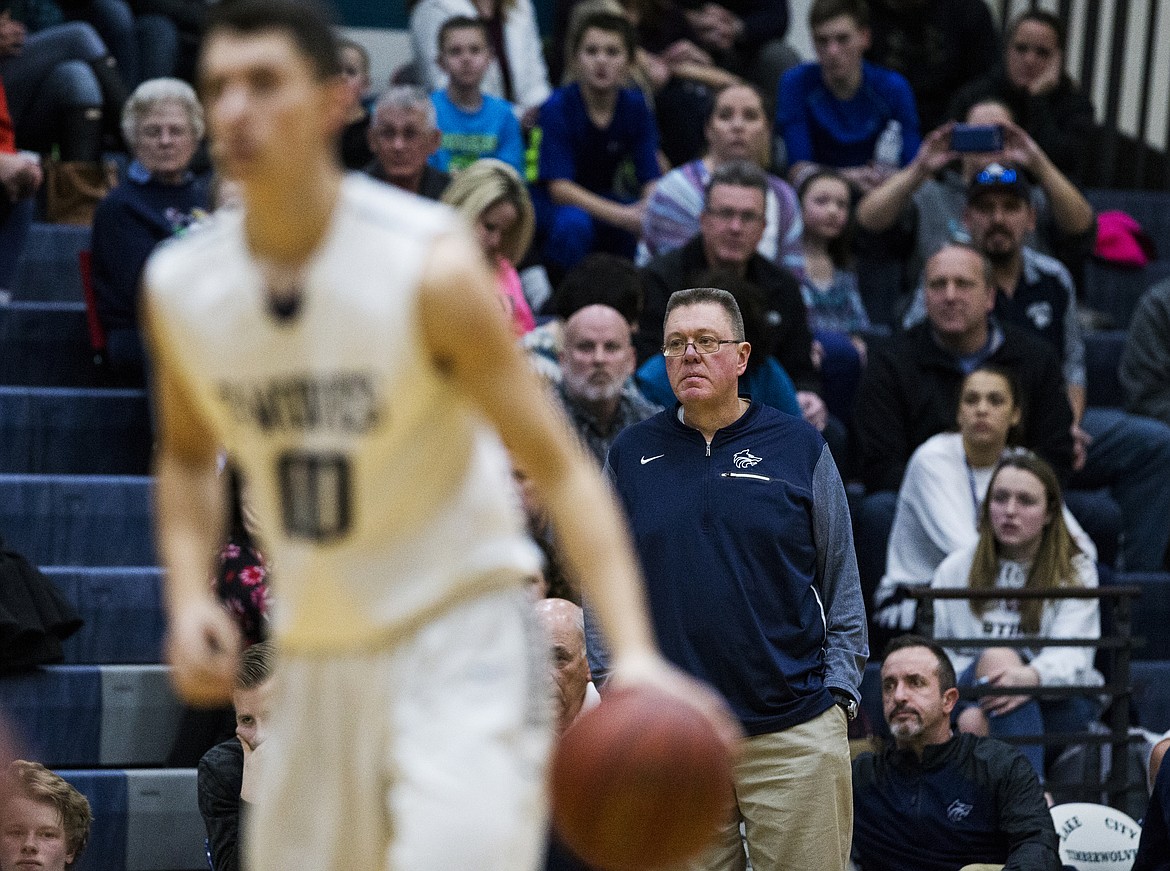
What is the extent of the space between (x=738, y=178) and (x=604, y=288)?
0.90 meters

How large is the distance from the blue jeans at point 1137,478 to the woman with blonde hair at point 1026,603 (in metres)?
1.38

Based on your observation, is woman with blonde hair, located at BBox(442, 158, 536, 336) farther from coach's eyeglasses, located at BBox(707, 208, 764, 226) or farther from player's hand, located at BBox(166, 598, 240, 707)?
player's hand, located at BBox(166, 598, 240, 707)

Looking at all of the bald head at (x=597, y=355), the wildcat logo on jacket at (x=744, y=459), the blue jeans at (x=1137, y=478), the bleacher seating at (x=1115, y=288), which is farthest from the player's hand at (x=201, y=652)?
the bleacher seating at (x=1115, y=288)

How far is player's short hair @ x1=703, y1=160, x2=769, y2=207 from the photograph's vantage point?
8.28 meters

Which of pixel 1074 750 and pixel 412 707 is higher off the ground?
pixel 412 707

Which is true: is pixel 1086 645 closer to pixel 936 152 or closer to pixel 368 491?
pixel 936 152

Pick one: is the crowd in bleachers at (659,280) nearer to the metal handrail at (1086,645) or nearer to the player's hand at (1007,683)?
the player's hand at (1007,683)

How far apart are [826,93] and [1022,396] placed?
2.84m

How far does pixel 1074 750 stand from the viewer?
7.77 metres

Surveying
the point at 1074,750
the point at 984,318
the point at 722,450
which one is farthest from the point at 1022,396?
the point at 722,450

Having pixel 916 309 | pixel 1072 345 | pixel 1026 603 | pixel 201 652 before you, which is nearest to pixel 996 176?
pixel 916 309

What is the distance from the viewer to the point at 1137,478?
9.12 m

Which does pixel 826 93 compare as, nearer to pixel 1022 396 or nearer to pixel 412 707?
pixel 1022 396

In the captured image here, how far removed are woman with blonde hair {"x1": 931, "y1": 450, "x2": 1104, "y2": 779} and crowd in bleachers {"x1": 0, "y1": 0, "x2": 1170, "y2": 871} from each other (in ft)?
0.05
